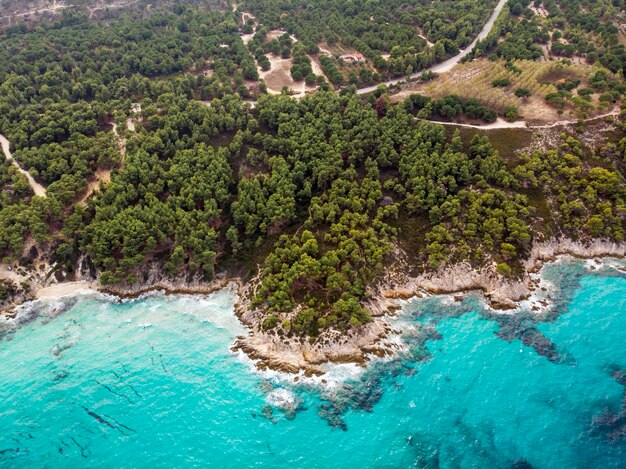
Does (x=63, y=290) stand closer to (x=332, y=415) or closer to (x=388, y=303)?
(x=332, y=415)

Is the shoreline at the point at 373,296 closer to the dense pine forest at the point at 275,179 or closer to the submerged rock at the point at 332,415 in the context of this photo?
the dense pine forest at the point at 275,179

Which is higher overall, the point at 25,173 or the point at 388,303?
the point at 25,173

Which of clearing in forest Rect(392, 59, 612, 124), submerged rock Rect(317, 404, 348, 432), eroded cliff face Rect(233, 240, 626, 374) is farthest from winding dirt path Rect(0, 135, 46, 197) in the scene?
clearing in forest Rect(392, 59, 612, 124)

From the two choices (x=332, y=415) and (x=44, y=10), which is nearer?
(x=332, y=415)

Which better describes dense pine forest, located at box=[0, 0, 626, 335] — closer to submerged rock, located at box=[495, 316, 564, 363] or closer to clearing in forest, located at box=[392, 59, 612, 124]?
clearing in forest, located at box=[392, 59, 612, 124]

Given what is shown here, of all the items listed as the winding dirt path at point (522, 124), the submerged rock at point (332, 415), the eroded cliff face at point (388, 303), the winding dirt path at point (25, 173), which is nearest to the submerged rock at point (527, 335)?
the eroded cliff face at point (388, 303)

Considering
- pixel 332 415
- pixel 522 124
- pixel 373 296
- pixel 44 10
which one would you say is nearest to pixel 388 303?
pixel 373 296
